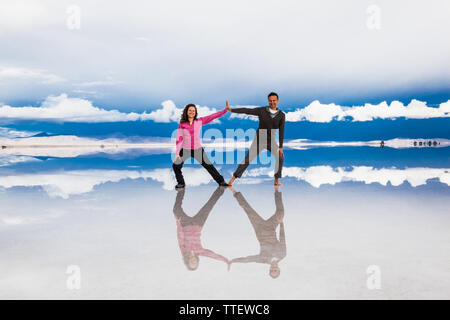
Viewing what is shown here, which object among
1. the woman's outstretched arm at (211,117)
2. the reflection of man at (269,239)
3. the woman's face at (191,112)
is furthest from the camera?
the woman's face at (191,112)

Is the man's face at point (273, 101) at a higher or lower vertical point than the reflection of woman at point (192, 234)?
higher

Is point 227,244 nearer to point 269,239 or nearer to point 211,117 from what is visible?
point 269,239

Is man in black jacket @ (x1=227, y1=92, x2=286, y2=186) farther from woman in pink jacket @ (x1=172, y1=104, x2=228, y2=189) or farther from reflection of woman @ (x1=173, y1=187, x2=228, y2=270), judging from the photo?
reflection of woman @ (x1=173, y1=187, x2=228, y2=270)

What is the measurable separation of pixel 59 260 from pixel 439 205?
5.94 metres

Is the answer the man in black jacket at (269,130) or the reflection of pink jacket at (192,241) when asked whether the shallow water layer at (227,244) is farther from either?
the man in black jacket at (269,130)

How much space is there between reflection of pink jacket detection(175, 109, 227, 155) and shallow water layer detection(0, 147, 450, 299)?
1678 mm

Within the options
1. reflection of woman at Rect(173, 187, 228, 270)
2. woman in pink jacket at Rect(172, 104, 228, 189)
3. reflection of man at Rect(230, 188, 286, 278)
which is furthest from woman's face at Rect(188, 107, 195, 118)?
reflection of man at Rect(230, 188, 286, 278)

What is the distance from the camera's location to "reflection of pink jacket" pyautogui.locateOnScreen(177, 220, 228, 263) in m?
4.26

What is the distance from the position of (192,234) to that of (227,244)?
0.65 meters

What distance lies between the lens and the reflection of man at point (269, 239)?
4.04 meters

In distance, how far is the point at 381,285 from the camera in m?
3.38

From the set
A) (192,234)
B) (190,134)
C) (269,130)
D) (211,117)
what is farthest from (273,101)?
(192,234)

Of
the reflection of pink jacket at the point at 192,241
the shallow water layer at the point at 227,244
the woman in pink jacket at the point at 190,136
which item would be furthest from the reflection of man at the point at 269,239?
the woman in pink jacket at the point at 190,136

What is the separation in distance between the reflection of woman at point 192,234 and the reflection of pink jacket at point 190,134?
2.45 m
